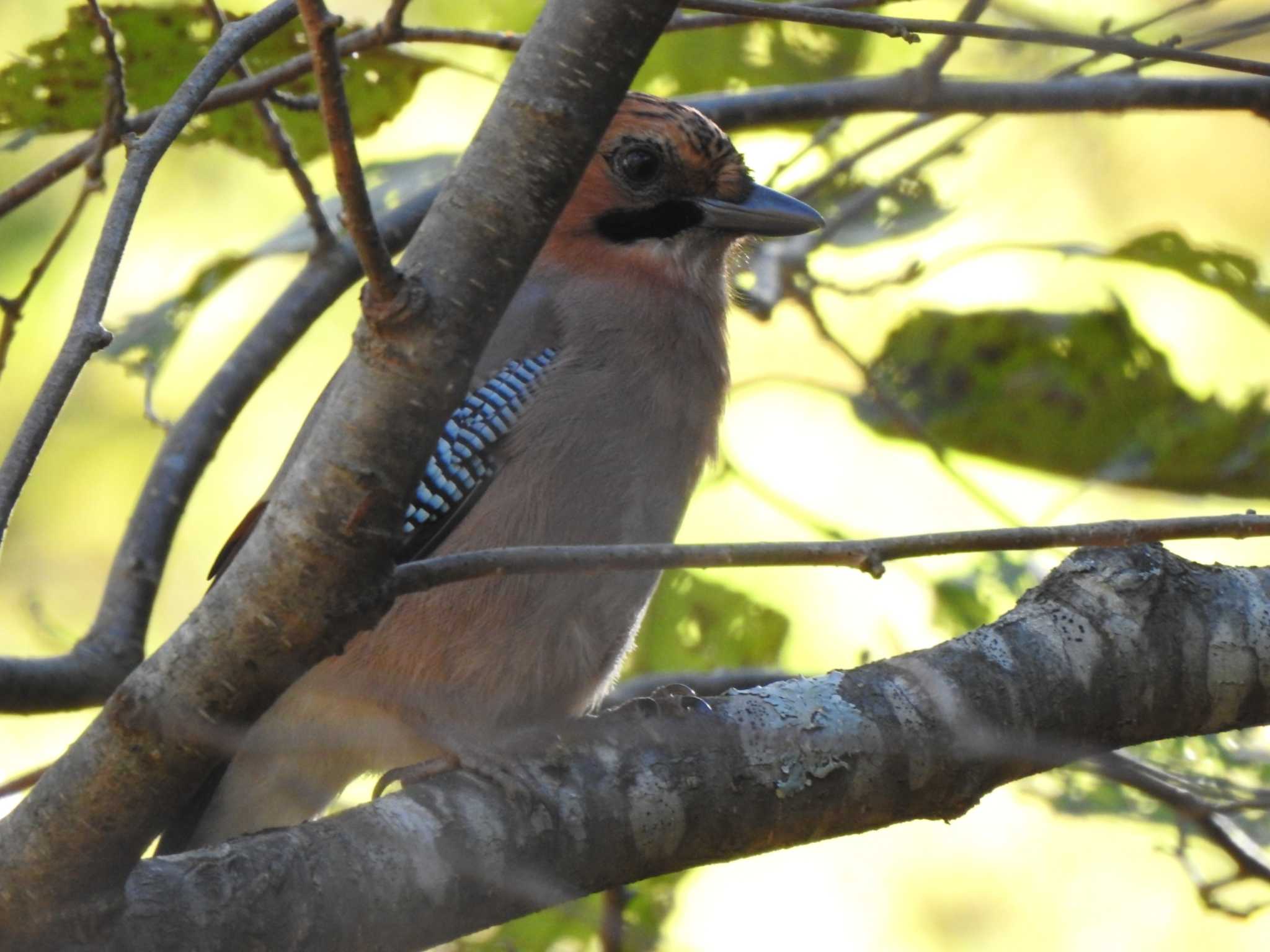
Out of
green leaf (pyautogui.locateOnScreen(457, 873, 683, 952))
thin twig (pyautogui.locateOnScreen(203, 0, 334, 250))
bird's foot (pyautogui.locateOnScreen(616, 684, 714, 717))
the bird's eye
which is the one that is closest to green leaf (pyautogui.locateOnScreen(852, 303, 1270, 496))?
the bird's eye

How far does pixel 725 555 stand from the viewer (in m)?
2.21

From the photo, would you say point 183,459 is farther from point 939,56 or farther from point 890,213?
point 890,213

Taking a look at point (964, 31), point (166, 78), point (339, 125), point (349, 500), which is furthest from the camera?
point (166, 78)

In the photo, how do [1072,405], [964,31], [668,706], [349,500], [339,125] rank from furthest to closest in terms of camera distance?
[1072,405], [668,706], [964,31], [349,500], [339,125]

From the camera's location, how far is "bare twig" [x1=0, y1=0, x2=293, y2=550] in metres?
2.38

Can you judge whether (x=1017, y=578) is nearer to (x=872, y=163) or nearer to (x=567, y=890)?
(x=872, y=163)

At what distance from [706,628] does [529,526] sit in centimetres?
141

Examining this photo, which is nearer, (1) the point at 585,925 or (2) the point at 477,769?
(2) the point at 477,769

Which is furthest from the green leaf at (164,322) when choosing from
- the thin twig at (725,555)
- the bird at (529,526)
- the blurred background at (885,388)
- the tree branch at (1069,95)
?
the thin twig at (725,555)

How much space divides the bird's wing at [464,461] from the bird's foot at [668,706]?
797 millimetres

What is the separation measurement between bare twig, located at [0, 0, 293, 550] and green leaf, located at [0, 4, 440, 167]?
42.8 inches

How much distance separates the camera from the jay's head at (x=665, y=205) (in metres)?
4.38

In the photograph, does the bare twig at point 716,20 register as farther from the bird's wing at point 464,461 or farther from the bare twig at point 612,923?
the bare twig at point 612,923

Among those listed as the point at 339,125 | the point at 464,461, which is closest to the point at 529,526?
the point at 464,461
